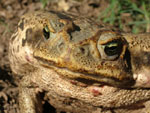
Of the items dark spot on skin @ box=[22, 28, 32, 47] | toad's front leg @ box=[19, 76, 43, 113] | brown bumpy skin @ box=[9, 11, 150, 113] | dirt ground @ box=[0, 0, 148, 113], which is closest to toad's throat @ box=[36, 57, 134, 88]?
brown bumpy skin @ box=[9, 11, 150, 113]

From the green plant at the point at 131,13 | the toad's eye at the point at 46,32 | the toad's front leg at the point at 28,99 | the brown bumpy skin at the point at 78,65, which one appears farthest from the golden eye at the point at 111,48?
the green plant at the point at 131,13

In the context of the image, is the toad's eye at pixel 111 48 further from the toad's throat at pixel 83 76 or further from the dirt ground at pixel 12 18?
the dirt ground at pixel 12 18

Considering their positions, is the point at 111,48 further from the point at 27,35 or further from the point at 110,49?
the point at 27,35

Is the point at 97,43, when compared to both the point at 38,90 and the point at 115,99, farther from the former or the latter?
the point at 38,90

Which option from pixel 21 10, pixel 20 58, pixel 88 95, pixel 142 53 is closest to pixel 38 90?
pixel 20 58

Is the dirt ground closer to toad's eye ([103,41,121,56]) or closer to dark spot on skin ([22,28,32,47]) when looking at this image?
dark spot on skin ([22,28,32,47])

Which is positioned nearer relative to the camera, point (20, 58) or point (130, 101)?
point (130, 101)

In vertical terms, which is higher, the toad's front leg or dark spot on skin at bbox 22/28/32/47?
dark spot on skin at bbox 22/28/32/47
